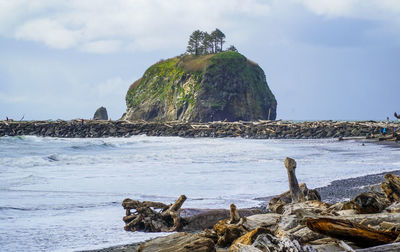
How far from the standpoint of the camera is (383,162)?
1559cm

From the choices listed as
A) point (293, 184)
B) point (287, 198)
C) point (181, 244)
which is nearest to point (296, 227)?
point (181, 244)

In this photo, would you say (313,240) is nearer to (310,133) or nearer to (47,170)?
(47,170)

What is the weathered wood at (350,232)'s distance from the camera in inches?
126

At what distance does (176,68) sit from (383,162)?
61102mm

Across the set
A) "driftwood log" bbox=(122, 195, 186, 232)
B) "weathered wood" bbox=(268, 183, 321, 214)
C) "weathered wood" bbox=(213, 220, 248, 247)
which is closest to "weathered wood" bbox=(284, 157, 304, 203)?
"weathered wood" bbox=(268, 183, 321, 214)

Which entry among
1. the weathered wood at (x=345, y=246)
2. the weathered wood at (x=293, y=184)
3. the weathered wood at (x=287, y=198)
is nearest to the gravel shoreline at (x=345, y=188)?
the weathered wood at (x=287, y=198)

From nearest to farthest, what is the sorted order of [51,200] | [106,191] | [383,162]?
[51,200]
[106,191]
[383,162]

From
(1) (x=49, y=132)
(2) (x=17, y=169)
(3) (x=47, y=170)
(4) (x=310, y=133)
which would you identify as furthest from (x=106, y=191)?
(1) (x=49, y=132)

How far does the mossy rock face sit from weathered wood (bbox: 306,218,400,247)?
2451 inches

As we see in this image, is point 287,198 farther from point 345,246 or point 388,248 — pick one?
point 388,248

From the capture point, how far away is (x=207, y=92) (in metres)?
67.8

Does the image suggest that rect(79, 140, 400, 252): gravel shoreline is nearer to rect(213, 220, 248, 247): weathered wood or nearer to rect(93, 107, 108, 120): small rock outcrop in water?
rect(213, 220, 248, 247): weathered wood

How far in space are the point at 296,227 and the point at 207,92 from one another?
64.2 metres

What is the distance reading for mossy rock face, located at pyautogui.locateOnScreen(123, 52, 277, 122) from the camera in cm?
6731
